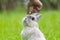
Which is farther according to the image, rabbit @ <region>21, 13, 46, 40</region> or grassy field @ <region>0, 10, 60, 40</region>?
grassy field @ <region>0, 10, 60, 40</region>

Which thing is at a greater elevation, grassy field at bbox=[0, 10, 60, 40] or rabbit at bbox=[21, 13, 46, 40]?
grassy field at bbox=[0, 10, 60, 40]

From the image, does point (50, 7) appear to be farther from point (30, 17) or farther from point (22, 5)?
point (30, 17)

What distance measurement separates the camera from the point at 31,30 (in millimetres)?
3266

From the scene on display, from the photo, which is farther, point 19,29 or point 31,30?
point 19,29

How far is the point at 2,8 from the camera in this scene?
1505 centimetres

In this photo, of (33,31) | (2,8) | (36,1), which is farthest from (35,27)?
(2,8)

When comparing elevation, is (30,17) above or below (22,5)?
below

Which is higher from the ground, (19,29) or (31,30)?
(19,29)

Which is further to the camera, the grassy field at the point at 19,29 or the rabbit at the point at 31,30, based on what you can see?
the grassy field at the point at 19,29

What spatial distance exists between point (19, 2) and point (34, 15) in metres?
12.1

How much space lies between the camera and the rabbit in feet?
10.6

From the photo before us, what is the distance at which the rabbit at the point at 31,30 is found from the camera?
3.23m

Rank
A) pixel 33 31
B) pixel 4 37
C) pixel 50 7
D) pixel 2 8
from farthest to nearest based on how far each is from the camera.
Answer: pixel 2 8 < pixel 50 7 < pixel 4 37 < pixel 33 31

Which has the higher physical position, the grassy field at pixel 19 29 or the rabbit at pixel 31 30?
the grassy field at pixel 19 29
